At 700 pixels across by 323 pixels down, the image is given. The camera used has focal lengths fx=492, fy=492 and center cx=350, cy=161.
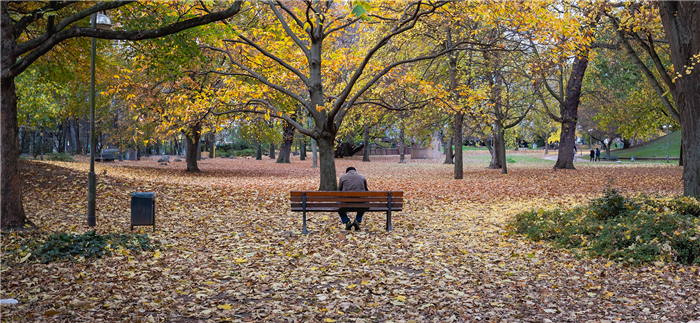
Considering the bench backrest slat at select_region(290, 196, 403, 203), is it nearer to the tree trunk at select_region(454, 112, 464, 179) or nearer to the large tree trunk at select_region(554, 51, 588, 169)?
the tree trunk at select_region(454, 112, 464, 179)

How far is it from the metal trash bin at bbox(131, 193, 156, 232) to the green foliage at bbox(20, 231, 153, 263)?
3.29 feet

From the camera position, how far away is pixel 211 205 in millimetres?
12852

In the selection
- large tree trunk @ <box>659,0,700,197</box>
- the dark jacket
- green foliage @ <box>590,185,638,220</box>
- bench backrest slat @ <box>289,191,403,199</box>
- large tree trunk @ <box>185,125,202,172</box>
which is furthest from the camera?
large tree trunk @ <box>185,125,202,172</box>

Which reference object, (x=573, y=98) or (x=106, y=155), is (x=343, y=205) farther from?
(x=106, y=155)

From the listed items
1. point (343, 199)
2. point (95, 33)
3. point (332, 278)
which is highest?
point (95, 33)

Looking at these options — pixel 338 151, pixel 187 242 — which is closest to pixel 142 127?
pixel 187 242

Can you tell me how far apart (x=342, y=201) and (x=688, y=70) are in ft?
28.0

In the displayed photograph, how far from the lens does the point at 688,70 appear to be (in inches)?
439

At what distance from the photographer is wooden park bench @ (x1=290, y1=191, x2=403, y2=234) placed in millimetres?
9109

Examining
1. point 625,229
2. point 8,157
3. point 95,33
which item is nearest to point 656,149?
point 625,229

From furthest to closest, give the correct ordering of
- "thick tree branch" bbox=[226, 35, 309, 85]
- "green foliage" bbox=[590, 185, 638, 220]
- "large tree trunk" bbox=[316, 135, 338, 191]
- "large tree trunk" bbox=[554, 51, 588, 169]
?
"large tree trunk" bbox=[554, 51, 588, 169] → "large tree trunk" bbox=[316, 135, 338, 191] → "thick tree branch" bbox=[226, 35, 309, 85] → "green foliage" bbox=[590, 185, 638, 220]

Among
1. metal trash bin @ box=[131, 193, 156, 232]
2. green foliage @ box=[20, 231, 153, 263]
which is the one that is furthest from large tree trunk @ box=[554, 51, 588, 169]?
green foliage @ box=[20, 231, 153, 263]

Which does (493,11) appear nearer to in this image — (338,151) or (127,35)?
(127,35)

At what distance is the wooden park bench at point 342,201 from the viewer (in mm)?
9109
